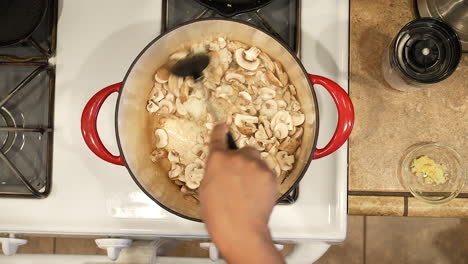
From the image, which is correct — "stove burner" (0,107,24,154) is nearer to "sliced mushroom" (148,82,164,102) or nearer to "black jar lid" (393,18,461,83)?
"sliced mushroom" (148,82,164,102)

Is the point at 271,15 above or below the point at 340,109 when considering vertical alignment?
above

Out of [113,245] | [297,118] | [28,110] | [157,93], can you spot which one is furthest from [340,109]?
[28,110]

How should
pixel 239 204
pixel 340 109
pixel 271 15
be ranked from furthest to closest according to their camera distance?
pixel 271 15, pixel 340 109, pixel 239 204

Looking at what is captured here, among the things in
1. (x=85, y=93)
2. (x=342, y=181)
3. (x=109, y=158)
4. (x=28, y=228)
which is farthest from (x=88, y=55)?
(x=342, y=181)

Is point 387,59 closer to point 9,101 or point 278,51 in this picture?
point 278,51

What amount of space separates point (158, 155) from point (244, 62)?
8.0 inches

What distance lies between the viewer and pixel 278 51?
0.63 m

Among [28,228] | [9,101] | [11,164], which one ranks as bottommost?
[28,228]

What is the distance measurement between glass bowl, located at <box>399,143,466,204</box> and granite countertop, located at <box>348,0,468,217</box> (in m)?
0.01

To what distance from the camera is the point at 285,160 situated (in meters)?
0.66

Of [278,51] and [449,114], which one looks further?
[449,114]

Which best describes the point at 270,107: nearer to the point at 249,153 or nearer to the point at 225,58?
the point at 225,58

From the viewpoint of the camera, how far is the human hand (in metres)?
0.41

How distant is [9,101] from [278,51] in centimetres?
47
